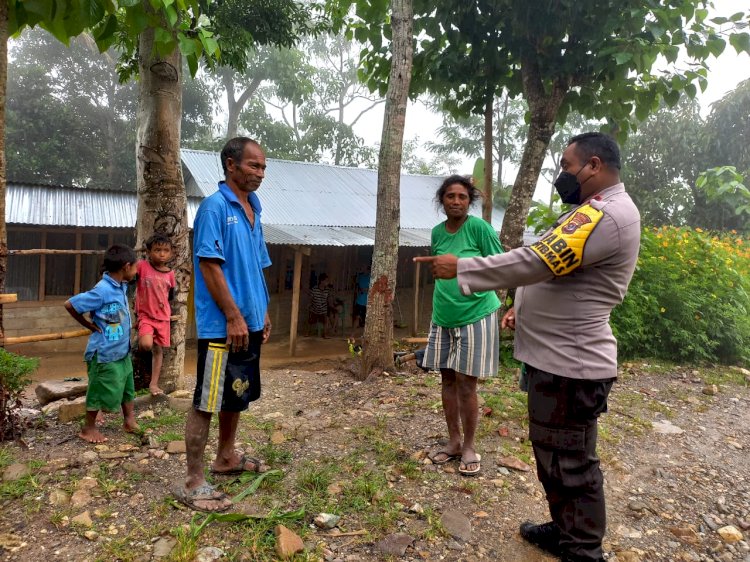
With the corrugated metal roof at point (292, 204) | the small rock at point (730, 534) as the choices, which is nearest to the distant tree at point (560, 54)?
the corrugated metal roof at point (292, 204)

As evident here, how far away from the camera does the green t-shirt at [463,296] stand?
285 centimetres

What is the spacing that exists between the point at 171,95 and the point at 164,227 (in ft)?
3.47

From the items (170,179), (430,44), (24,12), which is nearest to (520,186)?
(430,44)

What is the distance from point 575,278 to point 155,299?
10.9 feet

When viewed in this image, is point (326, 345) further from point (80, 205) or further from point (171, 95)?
point (171, 95)

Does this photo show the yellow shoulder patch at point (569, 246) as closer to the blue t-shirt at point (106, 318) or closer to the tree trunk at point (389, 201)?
the blue t-shirt at point (106, 318)

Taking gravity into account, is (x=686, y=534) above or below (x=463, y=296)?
below

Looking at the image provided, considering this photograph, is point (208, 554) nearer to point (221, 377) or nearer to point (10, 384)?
point (221, 377)

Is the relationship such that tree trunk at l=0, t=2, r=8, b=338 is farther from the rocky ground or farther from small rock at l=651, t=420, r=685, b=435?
small rock at l=651, t=420, r=685, b=435

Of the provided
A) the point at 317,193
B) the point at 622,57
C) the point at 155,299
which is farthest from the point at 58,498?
the point at 317,193

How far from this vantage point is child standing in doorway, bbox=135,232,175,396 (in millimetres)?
4000

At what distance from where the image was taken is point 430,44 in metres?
6.36

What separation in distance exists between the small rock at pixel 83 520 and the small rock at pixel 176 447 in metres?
0.76

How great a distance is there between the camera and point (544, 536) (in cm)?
234
